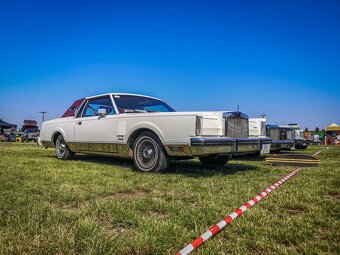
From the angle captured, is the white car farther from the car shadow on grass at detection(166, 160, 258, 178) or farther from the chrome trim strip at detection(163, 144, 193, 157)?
the car shadow on grass at detection(166, 160, 258, 178)

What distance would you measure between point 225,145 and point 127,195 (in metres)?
2.09

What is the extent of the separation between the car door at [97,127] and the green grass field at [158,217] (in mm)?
1935

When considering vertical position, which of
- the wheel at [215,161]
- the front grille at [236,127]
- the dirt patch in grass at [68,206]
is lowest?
the dirt patch in grass at [68,206]

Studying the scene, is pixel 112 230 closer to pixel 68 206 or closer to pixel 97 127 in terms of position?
pixel 68 206

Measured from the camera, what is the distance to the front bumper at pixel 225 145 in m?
4.49

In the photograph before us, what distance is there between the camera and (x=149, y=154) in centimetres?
518

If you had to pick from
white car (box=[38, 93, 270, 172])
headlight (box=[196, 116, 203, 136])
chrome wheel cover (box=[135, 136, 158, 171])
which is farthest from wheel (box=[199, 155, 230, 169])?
headlight (box=[196, 116, 203, 136])

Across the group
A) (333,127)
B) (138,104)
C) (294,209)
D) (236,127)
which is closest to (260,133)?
(236,127)

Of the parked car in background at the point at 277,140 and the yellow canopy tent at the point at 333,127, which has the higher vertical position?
the yellow canopy tent at the point at 333,127

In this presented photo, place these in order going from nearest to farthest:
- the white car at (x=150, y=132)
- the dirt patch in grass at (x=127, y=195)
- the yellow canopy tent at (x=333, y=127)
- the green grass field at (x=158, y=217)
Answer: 1. the green grass field at (x=158, y=217)
2. the dirt patch in grass at (x=127, y=195)
3. the white car at (x=150, y=132)
4. the yellow canopy tent at (x=333, y=127)

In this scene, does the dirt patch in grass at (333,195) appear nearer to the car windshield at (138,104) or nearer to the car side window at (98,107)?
the car windshield at (138,104)

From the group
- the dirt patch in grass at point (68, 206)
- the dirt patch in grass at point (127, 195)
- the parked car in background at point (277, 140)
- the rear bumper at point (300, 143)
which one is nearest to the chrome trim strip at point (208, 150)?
the dirt patch in grass at point (127, 195)

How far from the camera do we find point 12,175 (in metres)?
4.47

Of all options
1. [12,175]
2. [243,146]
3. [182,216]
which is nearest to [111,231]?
[182,216]
